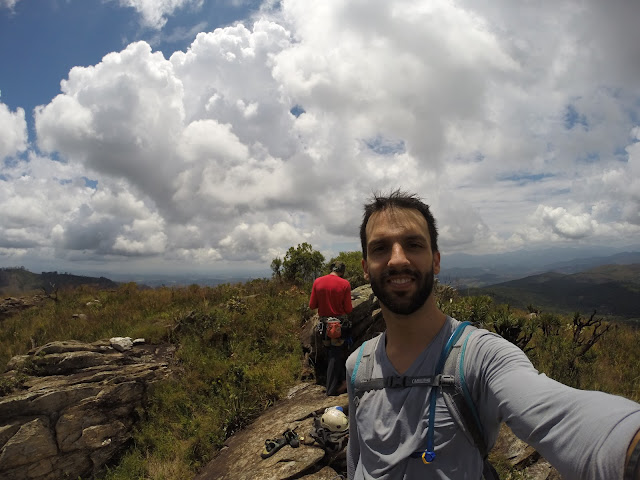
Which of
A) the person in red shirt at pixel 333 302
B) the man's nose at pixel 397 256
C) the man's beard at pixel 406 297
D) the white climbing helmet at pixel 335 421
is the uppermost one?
the man's nose at pixel 397 256

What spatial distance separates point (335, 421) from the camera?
4758mm

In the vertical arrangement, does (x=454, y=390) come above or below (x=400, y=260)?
below

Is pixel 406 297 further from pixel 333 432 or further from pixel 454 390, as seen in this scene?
pixel 333 432

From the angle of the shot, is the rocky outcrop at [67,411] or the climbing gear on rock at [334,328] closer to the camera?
the rocky outcrop at [67,411]

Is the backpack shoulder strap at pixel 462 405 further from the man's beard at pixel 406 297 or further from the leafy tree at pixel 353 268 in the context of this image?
the leafy tree at pixel 353 268

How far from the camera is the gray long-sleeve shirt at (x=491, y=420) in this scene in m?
0.92

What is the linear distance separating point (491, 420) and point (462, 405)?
0.40 feet

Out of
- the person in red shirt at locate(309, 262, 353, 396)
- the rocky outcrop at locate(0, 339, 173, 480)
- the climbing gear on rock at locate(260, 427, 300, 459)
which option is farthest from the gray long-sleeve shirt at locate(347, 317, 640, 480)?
the rocky outcrop at locate(0, 339, 173, 480)

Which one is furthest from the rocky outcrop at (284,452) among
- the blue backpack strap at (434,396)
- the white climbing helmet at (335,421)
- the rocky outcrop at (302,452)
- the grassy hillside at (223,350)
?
the blue backpack strap at (434,396)

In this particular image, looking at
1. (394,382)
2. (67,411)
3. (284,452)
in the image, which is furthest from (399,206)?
(67,411)

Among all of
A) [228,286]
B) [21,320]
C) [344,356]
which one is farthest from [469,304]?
[21,320]

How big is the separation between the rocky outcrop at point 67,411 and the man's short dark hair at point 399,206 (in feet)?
26.7

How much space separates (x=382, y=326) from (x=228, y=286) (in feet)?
31.7

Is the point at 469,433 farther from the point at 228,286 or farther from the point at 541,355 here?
the point at 228,286
